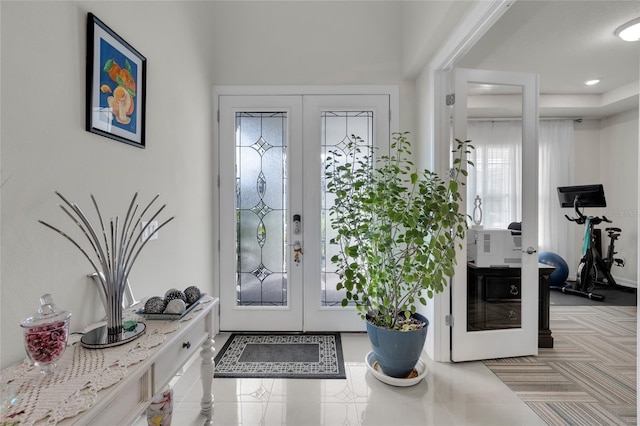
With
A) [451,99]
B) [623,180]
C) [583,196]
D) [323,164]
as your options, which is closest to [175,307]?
[323,164]

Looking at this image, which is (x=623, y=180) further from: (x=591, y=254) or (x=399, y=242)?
(x=399, y=242)

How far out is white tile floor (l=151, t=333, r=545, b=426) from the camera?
181cm

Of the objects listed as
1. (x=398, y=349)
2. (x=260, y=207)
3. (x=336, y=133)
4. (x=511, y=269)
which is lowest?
(x=398, y=349)

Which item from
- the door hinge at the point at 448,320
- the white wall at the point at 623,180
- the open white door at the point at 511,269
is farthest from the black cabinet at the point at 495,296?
the white wall at the point at 623,180

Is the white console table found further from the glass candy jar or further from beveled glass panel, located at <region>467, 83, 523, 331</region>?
beveled glass panel, located at <region>467, 83, 523, 331</region>

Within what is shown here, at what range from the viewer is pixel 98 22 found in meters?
1.42

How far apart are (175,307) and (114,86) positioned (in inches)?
45.1

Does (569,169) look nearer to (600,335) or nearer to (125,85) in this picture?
(600,335)

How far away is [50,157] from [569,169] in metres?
6.55

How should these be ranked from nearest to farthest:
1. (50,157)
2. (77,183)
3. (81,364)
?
(81,364)
(50,157)
(77,183)

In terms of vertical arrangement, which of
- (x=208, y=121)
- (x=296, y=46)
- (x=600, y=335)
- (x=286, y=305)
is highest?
(x=296, y=46)

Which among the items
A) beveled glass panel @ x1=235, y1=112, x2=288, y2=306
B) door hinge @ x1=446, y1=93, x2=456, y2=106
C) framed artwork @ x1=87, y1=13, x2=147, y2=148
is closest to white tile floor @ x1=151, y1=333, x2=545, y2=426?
beveled glass panel @ x1=235, y1=112, x2=288, y2=306

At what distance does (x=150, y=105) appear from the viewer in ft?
6.23

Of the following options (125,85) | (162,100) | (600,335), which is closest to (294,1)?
(162,100)
